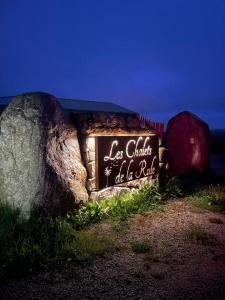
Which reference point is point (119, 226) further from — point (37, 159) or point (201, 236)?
point (37, 159)

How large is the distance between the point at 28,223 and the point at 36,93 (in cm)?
249

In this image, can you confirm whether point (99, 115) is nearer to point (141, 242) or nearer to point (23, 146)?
point (23, 146)

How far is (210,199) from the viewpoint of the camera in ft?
26.6

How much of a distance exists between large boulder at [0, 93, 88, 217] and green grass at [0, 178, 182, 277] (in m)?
0.27

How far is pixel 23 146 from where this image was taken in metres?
5.96

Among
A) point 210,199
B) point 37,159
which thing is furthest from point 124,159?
point 37,159

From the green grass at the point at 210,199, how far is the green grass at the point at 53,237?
175 cm

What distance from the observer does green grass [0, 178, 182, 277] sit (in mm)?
4488

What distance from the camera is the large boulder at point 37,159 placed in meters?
5.77

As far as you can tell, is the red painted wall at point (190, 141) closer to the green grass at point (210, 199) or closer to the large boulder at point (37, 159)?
the green grass at point (210, 199)

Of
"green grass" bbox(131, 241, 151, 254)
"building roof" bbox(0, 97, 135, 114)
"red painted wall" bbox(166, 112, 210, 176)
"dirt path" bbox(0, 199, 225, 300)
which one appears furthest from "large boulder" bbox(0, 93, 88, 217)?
"building roof" bbox(0, 97, 135, 114)

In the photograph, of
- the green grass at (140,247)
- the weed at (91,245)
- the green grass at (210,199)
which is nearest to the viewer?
the weed at (91,245)

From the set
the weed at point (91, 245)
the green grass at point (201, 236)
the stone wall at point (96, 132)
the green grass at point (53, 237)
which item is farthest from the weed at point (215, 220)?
the weed at point (91, 245)

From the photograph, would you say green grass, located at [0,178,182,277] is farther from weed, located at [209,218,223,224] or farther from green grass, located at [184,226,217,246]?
weed, located at [209,218,223,224]
